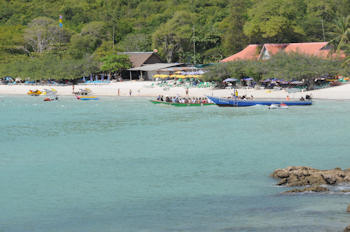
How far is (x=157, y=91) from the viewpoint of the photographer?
6931 cm

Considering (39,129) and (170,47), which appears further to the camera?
(170,47)

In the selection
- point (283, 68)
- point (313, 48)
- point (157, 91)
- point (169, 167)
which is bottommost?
point (169, 167)

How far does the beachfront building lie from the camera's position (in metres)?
71.8

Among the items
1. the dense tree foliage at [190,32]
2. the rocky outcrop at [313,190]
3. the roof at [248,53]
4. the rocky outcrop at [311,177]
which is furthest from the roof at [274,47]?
the rocky outcrop at [313,190]

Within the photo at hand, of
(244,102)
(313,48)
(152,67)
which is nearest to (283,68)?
(244,102)

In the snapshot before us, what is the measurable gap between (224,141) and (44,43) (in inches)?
2595

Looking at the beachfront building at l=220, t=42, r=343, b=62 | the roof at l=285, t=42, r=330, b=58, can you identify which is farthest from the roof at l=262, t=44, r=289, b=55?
the roof at l=285, t=42, r=330, b=58

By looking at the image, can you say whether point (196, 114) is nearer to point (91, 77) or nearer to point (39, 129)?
point (39, 129)

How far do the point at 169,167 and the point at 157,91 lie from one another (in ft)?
128

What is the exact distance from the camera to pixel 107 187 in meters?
26.8

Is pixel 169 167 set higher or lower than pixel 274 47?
lower

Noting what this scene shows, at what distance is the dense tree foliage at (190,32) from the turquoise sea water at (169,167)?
23994 millimetres

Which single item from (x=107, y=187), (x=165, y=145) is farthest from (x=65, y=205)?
(x=165, y=145)

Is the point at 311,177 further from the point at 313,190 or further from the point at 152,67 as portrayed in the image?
the point at 152,67
